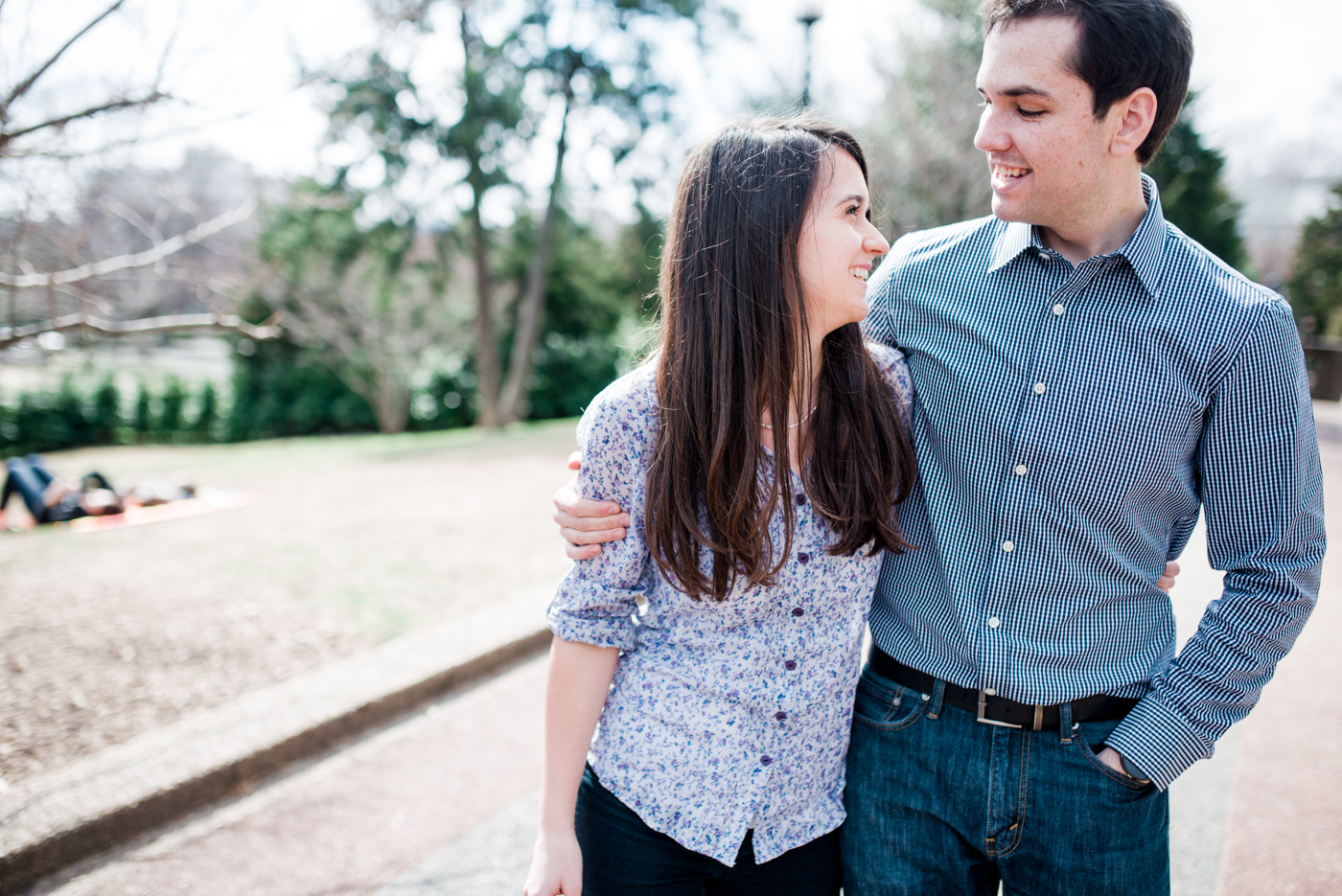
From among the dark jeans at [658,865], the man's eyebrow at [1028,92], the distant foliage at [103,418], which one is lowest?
the distant foliage at [103,418]

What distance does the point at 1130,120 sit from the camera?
5.56ft

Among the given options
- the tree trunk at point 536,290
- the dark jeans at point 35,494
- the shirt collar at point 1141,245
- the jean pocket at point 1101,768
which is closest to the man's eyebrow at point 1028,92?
the shirt collar at point 1141,245

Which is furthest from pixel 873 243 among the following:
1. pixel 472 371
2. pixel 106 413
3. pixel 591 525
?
pixel 106 413

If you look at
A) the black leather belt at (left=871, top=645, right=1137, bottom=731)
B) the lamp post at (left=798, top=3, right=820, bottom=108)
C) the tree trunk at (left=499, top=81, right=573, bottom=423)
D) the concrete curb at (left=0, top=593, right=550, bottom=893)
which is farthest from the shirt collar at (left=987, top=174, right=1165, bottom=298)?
the tree trunk at (left=499, top=81, right=573, bottom=423)

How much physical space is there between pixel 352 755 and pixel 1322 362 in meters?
26.2

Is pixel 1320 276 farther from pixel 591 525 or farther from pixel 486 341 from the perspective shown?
pixel 591 525

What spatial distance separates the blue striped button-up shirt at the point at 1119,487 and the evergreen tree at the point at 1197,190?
21.4 metres

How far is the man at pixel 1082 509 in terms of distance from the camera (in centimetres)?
158

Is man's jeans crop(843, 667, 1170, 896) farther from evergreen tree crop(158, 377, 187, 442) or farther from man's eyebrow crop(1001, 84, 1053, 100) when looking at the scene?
evergreen tree crop(158, 377, 187, 442)

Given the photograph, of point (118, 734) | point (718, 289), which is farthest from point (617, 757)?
point (118, 734)

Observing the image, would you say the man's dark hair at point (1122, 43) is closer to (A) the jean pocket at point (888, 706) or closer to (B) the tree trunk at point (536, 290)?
(A) the jean pocket at point (888, 706)

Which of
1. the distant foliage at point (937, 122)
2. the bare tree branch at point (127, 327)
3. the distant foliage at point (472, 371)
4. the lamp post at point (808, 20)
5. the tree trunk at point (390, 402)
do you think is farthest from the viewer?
the distant foliage at point (472, 371)

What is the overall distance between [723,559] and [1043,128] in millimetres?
1044

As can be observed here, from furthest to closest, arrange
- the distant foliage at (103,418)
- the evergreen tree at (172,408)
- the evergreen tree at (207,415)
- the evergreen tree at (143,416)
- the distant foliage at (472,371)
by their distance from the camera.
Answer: the distant foliage at (472,371) → the evergreen tree at (207,415) → the evergreen tree at (172,408) → the evergreen tree at (143,416) → the distant foliage at (103,418)
